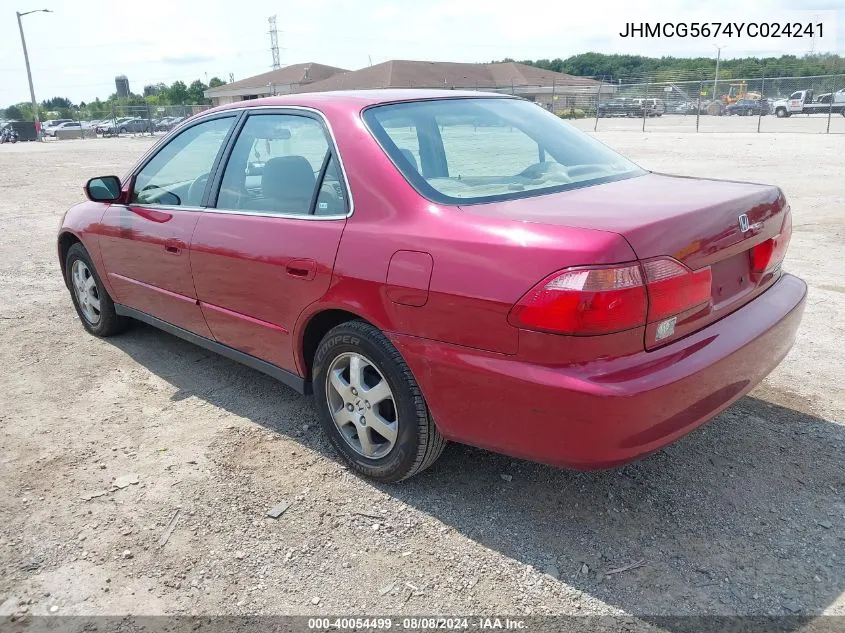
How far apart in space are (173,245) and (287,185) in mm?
980

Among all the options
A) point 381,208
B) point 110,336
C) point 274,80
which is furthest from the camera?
point 274,80

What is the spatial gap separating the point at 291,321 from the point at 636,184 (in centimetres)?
171

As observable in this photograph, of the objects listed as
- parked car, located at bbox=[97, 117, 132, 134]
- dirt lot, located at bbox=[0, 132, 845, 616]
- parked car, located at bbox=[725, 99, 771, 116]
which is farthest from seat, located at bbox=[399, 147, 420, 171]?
parked car, located at bbox=[97, 117, 132, 134]

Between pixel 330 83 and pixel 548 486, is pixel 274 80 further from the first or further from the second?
→ pixel 548 486

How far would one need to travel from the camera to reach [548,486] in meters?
3.08

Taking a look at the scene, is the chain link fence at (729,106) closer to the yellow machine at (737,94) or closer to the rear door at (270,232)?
the yellow machine at (737,94)

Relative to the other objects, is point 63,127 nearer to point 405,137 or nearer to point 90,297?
point 90,297

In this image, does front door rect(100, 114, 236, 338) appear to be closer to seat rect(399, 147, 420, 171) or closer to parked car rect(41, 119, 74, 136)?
seat rect(399, 147, 420, 171)

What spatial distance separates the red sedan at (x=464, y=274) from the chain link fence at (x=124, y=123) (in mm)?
44816

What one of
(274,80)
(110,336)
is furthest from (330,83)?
(110,336)

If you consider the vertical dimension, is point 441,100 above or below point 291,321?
above

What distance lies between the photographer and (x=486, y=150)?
3.49 meters

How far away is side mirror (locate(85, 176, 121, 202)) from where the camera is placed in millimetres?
4328

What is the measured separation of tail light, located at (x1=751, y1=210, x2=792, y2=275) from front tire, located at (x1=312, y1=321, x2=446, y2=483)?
151 cm
